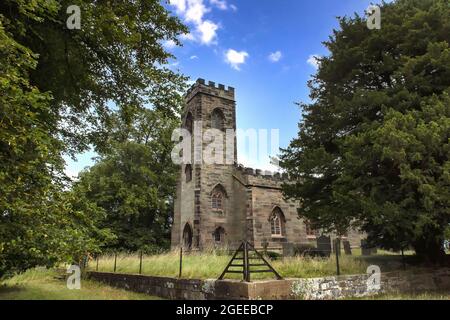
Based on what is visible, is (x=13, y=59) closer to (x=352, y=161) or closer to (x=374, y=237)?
(x=352, y=161)

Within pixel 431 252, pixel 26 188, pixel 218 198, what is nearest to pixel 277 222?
pixel 218 198

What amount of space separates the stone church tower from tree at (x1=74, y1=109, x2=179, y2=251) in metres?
3.32

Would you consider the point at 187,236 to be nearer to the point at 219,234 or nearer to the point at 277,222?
the point at 219,234

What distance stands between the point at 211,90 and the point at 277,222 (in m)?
11.9

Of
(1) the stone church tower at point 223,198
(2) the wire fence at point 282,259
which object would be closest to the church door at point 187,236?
(1) the stone church tower at point 223,198

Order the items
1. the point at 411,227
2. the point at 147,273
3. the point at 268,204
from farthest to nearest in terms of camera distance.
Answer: the point at 268,204 < the point at 147,273 < the point at 411,227

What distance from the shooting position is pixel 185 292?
1075cm

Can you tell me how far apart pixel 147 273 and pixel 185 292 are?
3.36 meters

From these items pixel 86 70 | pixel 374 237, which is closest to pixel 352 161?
pixel 374 237

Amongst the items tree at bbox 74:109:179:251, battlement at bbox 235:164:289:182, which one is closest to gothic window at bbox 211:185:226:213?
battlement at bbox 235:164:289:182

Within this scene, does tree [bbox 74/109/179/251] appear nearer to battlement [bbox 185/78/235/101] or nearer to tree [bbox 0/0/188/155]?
battlement [bbox 185/78/235/101]

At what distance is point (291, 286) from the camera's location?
9016 mm

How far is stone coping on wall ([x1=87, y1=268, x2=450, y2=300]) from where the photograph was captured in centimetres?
863

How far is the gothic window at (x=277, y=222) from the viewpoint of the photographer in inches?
1071
